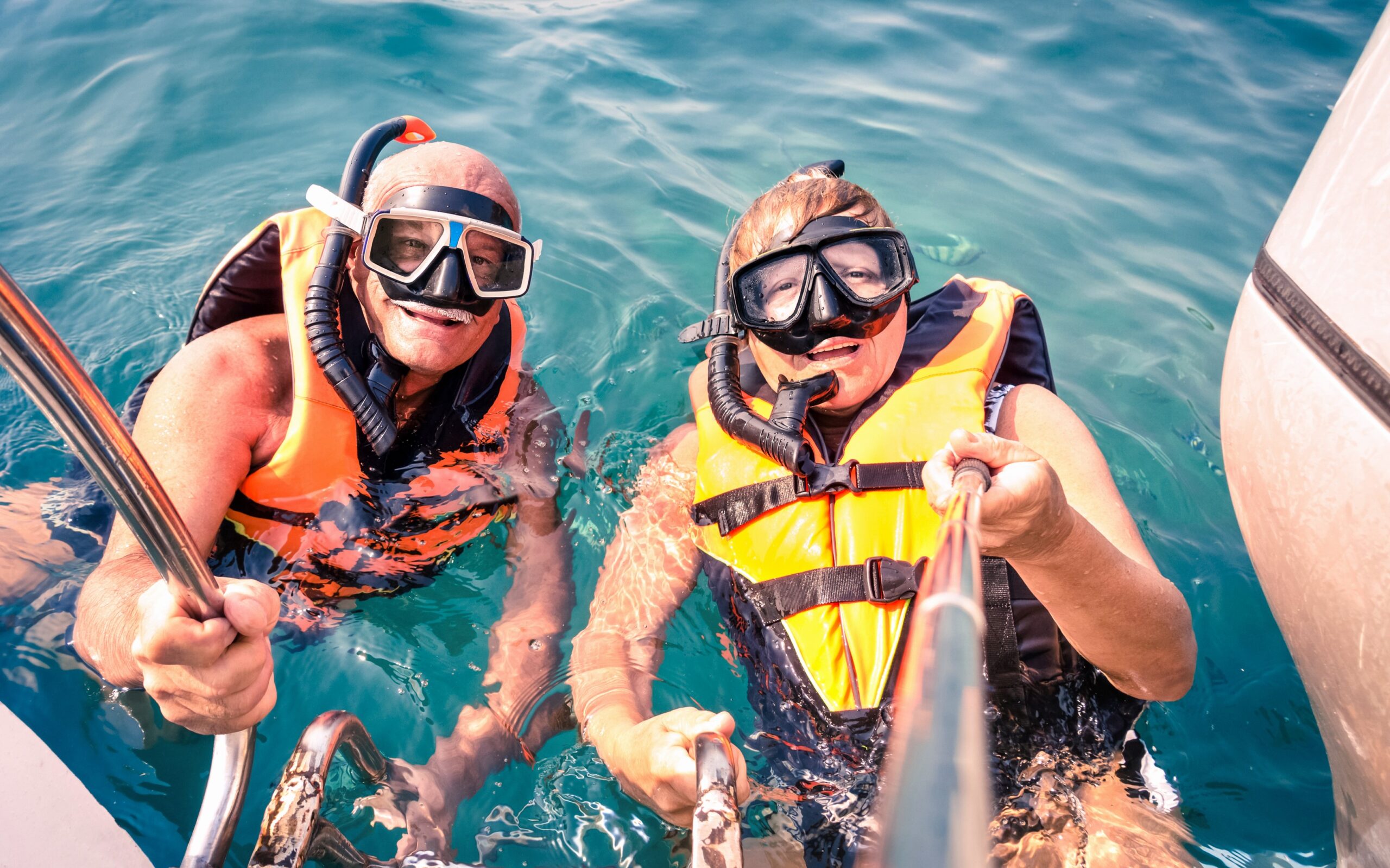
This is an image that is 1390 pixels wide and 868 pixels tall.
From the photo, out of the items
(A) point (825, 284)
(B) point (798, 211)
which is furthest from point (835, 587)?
(B) point (798, 211)

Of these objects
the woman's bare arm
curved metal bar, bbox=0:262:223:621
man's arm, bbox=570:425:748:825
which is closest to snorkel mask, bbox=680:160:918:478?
man's arm, bbox=570:425:748:825

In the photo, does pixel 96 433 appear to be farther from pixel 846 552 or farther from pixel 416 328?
pixel 846 552

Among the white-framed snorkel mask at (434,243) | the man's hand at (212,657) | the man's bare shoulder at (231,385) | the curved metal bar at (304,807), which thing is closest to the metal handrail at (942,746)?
the man's hand at (212,657)

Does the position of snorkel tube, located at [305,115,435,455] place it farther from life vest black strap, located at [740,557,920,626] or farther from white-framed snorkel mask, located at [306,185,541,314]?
life vest black strap, located at [740,557,920,626]

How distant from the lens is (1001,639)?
88.3 inches

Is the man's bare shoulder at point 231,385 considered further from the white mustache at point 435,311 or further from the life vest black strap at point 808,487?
the life vest black strap at point 808,487

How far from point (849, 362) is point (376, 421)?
1.40 m

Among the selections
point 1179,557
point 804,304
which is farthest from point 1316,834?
point 804,304

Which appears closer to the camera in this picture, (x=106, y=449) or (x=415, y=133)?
(x=106, y=449)

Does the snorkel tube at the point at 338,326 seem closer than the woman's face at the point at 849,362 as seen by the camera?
No

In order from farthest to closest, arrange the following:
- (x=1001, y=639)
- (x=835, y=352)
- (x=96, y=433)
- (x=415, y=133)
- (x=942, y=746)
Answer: (x=415, y=133) → (x=835, y=352) → (x=1001, y=639) → (x=96, y=433) → (x=942, y=746)

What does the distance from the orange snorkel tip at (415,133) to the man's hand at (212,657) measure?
6.52 feet

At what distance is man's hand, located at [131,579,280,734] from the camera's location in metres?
1.40

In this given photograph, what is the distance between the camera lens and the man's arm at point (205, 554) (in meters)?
1.44
